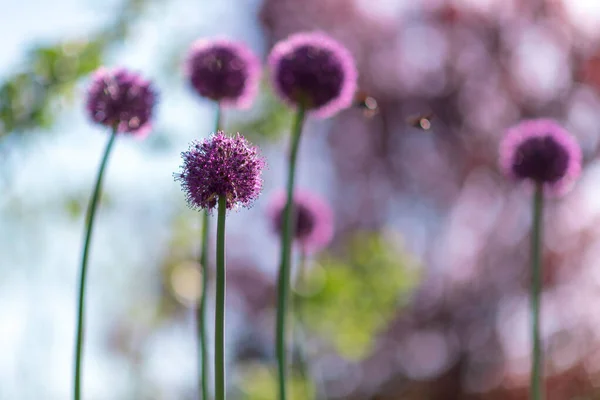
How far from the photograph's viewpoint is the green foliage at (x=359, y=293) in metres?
3.60

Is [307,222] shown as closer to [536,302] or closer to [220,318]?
[536,302]

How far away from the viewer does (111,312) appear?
557 centimetres

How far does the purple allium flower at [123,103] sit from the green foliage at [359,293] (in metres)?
1.73

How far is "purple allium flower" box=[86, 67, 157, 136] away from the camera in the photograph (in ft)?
6.04

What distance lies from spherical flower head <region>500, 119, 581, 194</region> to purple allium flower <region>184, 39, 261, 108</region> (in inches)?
30.4

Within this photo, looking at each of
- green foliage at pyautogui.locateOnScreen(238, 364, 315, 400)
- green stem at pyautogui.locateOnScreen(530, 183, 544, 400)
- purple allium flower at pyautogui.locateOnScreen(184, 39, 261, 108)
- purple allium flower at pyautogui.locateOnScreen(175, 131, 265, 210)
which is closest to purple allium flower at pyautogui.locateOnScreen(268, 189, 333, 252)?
green foliage at pyautogui.locateOnScreen(238, 364, 315, 400)

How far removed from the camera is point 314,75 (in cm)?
204


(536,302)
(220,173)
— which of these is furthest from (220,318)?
(536,302)

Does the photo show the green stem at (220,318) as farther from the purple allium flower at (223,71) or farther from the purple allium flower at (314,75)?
the purple allium flower at (223,71)

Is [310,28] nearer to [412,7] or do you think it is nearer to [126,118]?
[412,7]

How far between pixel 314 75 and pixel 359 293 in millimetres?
2166

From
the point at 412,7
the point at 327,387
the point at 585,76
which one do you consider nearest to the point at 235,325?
the point at 327,387

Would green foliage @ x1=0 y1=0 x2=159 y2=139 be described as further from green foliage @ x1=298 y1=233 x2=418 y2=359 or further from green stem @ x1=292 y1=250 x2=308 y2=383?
green foliage @ x1=298 y1=233 x2=418 y2=359

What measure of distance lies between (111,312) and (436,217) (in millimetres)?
2616
